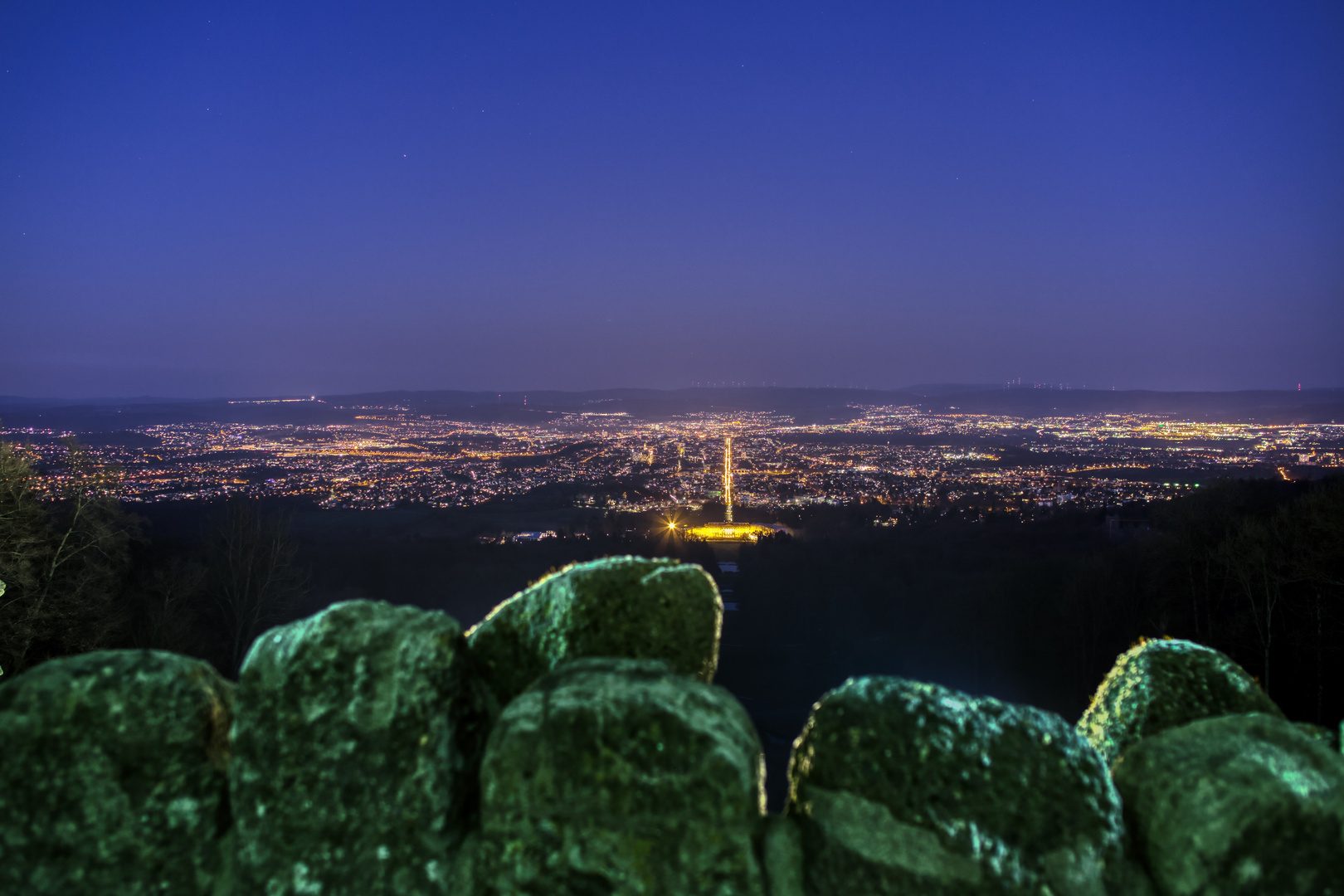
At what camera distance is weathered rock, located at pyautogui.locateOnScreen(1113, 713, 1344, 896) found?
97.8 inches

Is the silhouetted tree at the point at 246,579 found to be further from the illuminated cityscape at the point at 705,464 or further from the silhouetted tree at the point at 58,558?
the illuminated cityscape at the point at 705,464

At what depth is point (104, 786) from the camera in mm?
2676

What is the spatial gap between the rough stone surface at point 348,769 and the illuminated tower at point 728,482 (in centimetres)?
3737

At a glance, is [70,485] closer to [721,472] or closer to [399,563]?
[399,563]

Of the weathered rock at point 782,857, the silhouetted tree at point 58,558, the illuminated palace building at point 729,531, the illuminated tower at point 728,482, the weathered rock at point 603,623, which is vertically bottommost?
the illuminated palace building at point 729,531

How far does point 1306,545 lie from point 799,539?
69.8 ft

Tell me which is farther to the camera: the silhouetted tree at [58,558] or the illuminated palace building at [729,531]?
the illuminated palace building at [729,531]

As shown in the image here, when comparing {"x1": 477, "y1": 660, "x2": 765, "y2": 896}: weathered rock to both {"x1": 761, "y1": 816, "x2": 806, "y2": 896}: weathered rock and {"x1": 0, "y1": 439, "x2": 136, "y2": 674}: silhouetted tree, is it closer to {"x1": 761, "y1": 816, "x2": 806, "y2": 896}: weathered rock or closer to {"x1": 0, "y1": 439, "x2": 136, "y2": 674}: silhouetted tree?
{"x1": 761, "y1": 816, "x2": 806, "y2": 896}: weathered rock

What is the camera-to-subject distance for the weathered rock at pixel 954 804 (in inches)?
96.4

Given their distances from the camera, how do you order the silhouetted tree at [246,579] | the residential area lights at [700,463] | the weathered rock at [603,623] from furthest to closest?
the residential area lights at [700,463] → the silhouetted tree at [246,579] → the weathered rock at [603,623]

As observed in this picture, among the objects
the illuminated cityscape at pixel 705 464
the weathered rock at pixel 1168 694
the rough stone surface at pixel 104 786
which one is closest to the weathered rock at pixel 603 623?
the rough stone surface at pixel 104 786

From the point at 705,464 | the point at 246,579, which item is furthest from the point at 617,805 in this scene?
the point at 705,464

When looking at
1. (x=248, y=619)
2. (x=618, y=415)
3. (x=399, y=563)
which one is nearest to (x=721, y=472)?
(x=399, y=563)

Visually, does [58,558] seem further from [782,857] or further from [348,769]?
[782,857]
